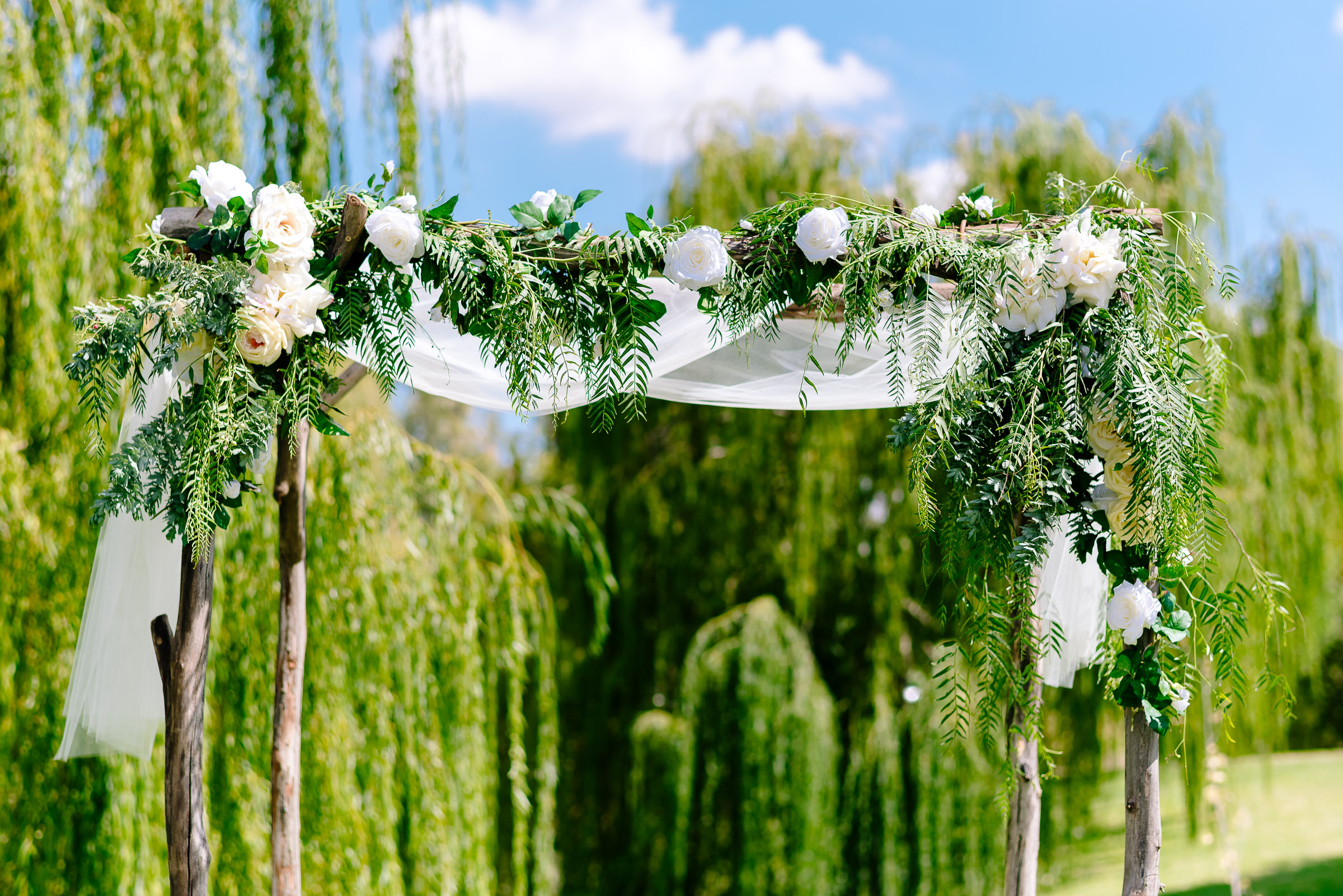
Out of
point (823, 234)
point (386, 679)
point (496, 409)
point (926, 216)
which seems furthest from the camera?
point (386, 679)

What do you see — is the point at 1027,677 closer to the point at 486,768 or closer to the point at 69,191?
the point at 486,768

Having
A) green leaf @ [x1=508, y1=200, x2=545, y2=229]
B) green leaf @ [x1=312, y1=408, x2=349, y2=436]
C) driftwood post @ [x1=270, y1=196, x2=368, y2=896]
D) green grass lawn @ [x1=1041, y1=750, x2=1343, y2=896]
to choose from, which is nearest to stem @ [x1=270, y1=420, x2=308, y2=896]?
driftwood post @ [x1=270, y1=196, x2=368, y2=896]

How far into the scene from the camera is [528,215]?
77.4 inches

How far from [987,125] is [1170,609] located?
3.87 metres

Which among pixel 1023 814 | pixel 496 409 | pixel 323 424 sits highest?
pixel 496 409

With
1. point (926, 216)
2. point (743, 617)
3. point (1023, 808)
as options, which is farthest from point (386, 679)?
point (926, 216)

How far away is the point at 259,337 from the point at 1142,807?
1.86 meters

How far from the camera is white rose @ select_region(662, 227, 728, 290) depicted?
1.90m

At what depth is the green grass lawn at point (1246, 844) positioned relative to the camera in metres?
5.58

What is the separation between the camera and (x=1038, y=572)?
2.16 metres

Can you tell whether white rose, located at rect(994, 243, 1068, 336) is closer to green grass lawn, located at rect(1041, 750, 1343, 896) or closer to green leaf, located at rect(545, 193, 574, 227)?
green leaf, located at rect(545, 193, 574, 227)

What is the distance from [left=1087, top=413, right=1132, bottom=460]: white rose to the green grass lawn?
3905mm

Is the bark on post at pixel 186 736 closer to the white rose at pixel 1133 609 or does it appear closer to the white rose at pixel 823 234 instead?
the white rose at pixel 823 234

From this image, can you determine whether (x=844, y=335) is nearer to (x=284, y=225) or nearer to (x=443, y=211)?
(x=443, y=211)
